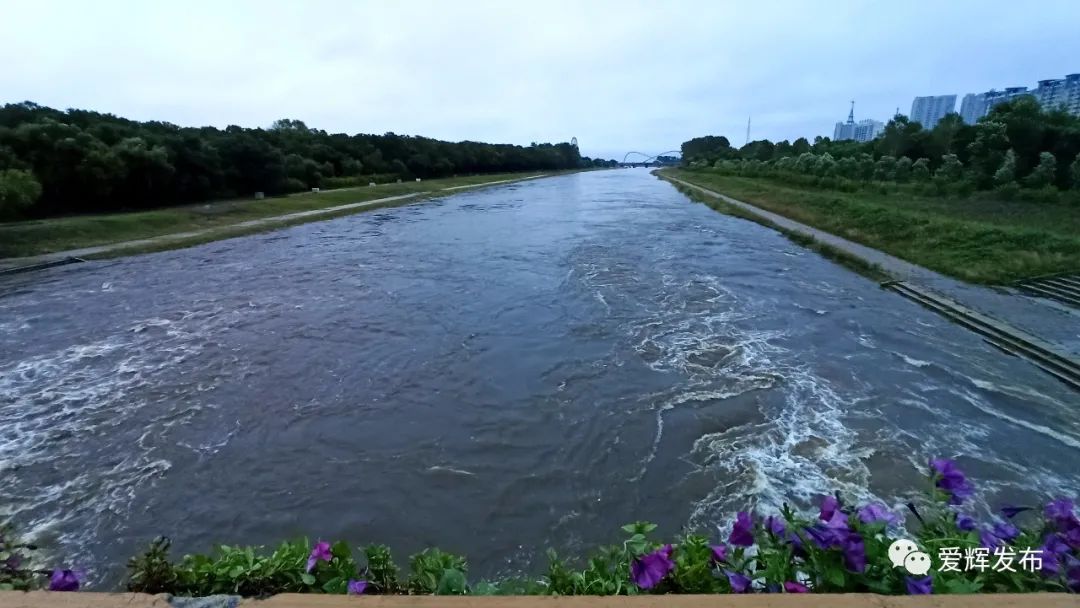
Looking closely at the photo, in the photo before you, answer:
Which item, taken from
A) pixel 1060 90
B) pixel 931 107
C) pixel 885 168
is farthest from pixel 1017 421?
pixel 931 107

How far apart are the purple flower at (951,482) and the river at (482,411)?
3.16m

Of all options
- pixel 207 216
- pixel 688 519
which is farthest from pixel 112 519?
pixel 207 216

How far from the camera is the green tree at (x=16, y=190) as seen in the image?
61.1 feet

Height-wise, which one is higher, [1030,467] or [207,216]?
[207,216]

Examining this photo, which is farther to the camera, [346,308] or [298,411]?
[346,308]

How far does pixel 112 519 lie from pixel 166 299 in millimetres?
9995

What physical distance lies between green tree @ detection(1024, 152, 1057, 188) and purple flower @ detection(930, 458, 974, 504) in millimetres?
31255

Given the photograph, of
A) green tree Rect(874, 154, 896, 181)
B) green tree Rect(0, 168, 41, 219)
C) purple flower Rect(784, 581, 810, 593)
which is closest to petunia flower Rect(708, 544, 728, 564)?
purple flower Rect(784, 581, 810, 593)

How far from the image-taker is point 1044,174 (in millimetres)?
25422

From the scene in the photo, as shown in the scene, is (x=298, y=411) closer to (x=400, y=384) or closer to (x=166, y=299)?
(x=400, y=384)

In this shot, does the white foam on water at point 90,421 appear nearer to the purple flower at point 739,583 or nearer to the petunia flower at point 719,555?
the petunia flower at point 719,555

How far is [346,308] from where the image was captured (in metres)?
12.8

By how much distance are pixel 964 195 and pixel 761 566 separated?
32201 millimetres

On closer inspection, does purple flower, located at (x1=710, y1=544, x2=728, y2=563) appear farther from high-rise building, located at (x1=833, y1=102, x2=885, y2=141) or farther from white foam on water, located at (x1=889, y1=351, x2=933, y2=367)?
high-rise building, located at (x1=833, y1=102, x2=885, y2=141)
